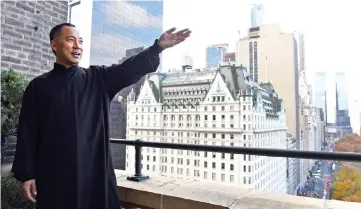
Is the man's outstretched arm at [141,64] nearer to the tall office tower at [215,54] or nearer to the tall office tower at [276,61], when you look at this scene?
the tall office tower at [276,61]

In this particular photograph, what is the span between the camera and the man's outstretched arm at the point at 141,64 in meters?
0.89

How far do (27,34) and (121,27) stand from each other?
1.18 meters

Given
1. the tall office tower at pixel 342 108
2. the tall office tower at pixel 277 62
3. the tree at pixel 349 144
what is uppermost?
the tall office tower at pixel 277 62

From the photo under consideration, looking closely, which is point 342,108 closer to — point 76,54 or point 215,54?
point 215,54

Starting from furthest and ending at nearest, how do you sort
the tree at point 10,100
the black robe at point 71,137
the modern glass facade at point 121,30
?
the modern glass facade at point 121,30, the tree at point 10,100, the black robe at point 71,137

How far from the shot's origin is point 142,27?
125 inches

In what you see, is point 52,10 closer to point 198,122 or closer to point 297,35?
point 198,122

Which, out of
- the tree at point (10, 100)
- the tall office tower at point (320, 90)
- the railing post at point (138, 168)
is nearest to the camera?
the railing post at point (138, 168)

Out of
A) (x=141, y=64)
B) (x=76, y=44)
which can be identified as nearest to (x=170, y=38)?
(x=141, y=64)

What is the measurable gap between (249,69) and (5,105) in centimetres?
235

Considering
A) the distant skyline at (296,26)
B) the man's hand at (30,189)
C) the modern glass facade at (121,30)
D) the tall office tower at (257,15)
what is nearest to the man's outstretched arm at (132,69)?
the man's hand at (30,189)

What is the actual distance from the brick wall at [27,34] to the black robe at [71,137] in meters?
1.54

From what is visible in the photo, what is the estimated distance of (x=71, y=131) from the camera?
84 centimetres

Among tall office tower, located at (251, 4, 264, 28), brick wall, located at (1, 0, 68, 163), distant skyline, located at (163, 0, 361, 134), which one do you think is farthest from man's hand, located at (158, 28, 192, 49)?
tall office tower, located at (251, 4, 264, 28)
